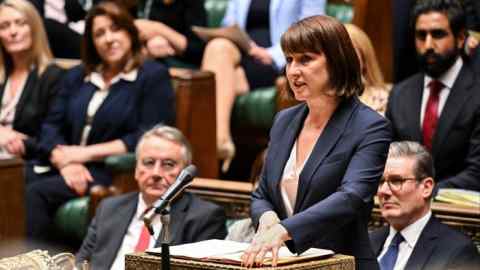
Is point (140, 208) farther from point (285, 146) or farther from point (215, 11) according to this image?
point (215, 11)

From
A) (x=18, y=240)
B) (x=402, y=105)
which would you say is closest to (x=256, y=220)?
(x=402, y=105)

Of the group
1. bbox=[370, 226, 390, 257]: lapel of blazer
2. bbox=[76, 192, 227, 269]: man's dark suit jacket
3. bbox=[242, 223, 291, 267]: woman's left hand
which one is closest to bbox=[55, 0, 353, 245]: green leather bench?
bbox=[76, 192, 227, 269]: man's dark suit jacket

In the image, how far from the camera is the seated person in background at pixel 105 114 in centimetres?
534

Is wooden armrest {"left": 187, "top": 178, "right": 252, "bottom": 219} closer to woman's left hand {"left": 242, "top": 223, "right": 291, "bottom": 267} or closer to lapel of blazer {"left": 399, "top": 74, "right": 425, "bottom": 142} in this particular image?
lapel of blazer {"left": 399, "top": 74, "right": 425, "bottom": 142}

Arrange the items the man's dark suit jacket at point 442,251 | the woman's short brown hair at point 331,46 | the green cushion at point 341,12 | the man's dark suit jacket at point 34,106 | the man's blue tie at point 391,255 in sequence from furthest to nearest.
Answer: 1. the green cushion at point 341,12
2. the man's dark suit jacket at point 34,106
3. the man's blue tie at point 391,255
4. the man's dark suit jacket at point 442,251
5. the woman's short brown hair at point 331,46

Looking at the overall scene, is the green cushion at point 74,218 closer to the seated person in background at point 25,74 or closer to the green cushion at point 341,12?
the seated person in background at point 25,74

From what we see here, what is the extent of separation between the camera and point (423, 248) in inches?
145

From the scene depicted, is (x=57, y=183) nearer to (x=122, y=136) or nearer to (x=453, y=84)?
(x=122, y=136)

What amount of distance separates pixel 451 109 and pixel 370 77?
0.36 meters

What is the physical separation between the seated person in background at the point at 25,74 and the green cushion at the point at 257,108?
2.85 ft

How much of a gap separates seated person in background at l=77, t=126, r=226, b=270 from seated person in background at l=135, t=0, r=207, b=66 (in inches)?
68.7

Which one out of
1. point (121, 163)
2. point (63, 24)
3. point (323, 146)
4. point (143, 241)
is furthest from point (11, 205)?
point (323, 146)

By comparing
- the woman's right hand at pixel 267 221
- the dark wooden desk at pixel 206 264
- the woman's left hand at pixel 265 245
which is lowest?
the dark wooden desk at pixel 206 264

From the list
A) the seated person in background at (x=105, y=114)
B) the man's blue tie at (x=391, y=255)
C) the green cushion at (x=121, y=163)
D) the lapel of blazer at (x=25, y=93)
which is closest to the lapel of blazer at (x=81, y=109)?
the seated person in background at (x=105, y=114)
